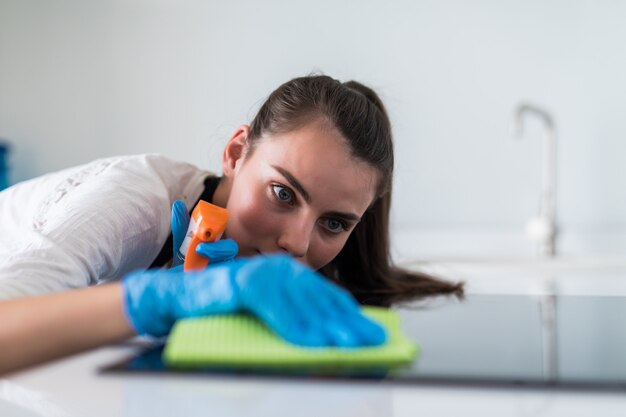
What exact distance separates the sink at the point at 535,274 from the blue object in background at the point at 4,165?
4.84 ft

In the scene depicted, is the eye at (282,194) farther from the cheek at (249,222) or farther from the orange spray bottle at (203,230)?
the orange spray bottle at (203,230)

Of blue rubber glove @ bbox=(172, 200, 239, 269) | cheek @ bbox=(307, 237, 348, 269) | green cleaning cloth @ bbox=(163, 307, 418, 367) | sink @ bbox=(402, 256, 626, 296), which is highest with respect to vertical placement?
green cleaning cloth @ bbox=(163, 307, 418, 367)

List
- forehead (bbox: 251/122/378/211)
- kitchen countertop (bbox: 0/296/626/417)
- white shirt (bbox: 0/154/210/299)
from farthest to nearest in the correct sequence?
forehead (bbox: 251/122/378/211), white shirt (bbox: 0/154/210/299), kitchen countertop (bbox: 0/296/626/417)

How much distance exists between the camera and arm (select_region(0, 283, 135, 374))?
1.69 feet

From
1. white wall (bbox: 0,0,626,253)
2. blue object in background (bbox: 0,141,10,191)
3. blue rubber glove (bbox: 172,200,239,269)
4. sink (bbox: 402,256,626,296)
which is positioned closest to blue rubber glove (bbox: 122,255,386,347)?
blue rubber glove (bbox: 172,200,239,269)

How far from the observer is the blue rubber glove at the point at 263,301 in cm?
48

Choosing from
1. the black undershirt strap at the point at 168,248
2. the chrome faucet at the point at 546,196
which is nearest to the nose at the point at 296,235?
the black undershirt strap at the point at 168,248

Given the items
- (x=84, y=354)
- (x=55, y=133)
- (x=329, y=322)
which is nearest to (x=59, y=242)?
(x=84, y=354)

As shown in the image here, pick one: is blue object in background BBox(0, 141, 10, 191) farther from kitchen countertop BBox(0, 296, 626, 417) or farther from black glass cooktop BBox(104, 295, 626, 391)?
kitchen countertop BBox(0, 296, 626, 417)

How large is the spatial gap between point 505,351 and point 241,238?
0.64 meters

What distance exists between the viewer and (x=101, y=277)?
932 mm

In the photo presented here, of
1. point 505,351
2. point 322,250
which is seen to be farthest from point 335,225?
point 505,351

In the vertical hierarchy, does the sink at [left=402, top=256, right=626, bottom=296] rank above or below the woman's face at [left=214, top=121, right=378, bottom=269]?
below

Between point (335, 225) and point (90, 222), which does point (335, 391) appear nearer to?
point (90, 222)
